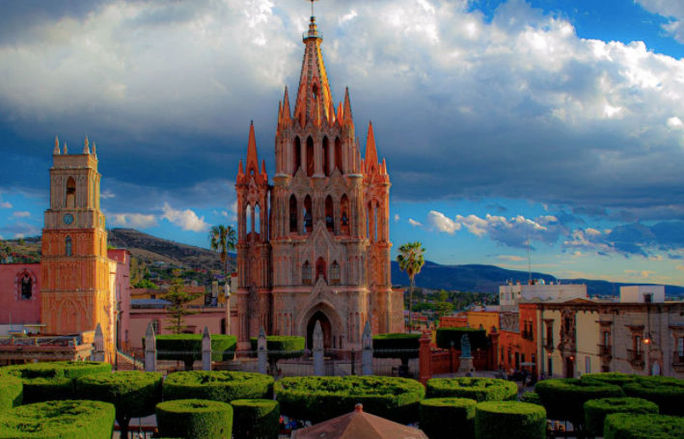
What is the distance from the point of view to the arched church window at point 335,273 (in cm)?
5806

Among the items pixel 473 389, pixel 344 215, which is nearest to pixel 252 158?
pixel 344 215

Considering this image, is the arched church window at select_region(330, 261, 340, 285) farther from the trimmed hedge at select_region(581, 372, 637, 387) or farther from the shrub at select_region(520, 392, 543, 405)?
the trimmed hedge at select_region(581, 372, 637, 387)

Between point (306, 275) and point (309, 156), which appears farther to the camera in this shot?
point (309, 156)

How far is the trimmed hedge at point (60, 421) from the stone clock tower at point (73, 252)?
982 inches

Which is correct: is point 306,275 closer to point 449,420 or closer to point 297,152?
point 297,152

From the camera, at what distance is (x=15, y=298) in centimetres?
5244

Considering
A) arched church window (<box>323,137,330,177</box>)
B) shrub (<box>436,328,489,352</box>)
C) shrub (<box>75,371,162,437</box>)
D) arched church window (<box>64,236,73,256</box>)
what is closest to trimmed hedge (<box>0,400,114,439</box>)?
shrub (<box>75,371,162,437</box>)

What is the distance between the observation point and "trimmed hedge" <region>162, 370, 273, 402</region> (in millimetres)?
28250

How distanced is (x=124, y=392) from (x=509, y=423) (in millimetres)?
15552

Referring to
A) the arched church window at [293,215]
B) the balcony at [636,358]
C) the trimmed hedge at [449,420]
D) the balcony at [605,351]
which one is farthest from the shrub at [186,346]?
Answer: the balcony at [636,358]

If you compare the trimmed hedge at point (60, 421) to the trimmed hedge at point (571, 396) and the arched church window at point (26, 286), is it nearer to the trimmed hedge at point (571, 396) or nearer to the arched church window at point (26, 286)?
the trimmed hedge at point (571, 396)

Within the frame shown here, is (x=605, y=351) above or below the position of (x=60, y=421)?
below

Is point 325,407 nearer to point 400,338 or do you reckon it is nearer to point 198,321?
point 400,338

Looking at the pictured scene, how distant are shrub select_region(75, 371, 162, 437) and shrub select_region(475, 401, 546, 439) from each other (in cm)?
1387
